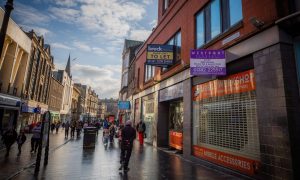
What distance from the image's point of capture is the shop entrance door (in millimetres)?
12852

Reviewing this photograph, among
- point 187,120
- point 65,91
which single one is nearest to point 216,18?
point 187,120

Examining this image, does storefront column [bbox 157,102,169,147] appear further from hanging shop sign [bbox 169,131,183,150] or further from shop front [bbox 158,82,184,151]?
hanging shop sign [bbox 169,131,183,150]

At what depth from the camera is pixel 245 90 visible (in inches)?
283

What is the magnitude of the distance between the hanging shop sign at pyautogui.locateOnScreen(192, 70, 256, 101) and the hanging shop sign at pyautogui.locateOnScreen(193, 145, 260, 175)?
7.90 ft

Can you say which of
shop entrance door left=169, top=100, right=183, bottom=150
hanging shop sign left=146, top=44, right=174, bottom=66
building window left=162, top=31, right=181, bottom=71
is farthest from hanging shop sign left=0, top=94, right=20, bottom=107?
building window left=162, top=31, right=181, bottom=71

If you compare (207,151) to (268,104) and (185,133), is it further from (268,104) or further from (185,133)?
(268,104)

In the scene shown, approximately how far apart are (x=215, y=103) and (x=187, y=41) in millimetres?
4689

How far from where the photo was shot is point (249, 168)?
6727mm

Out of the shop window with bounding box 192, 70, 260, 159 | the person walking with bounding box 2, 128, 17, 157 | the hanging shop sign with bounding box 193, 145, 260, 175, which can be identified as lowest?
the hanging shop sign with bounding box 193, 145, 260, 175

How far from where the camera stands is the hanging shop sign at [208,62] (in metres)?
7.95

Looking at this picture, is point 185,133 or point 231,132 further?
point 185,133

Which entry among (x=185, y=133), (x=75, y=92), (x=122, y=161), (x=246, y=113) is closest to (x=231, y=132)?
(x=246, y=113)

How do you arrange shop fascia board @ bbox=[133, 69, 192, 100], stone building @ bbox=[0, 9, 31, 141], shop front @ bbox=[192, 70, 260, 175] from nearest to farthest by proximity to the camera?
shop front @ bbox=[192, 70, 260, 175], shop fascia board @ bbox=[133, 69, 192, 100], stone building @ bbox=[0, 9, 31, 141]

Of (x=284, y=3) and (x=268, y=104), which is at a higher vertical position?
(x=284, y=3)
